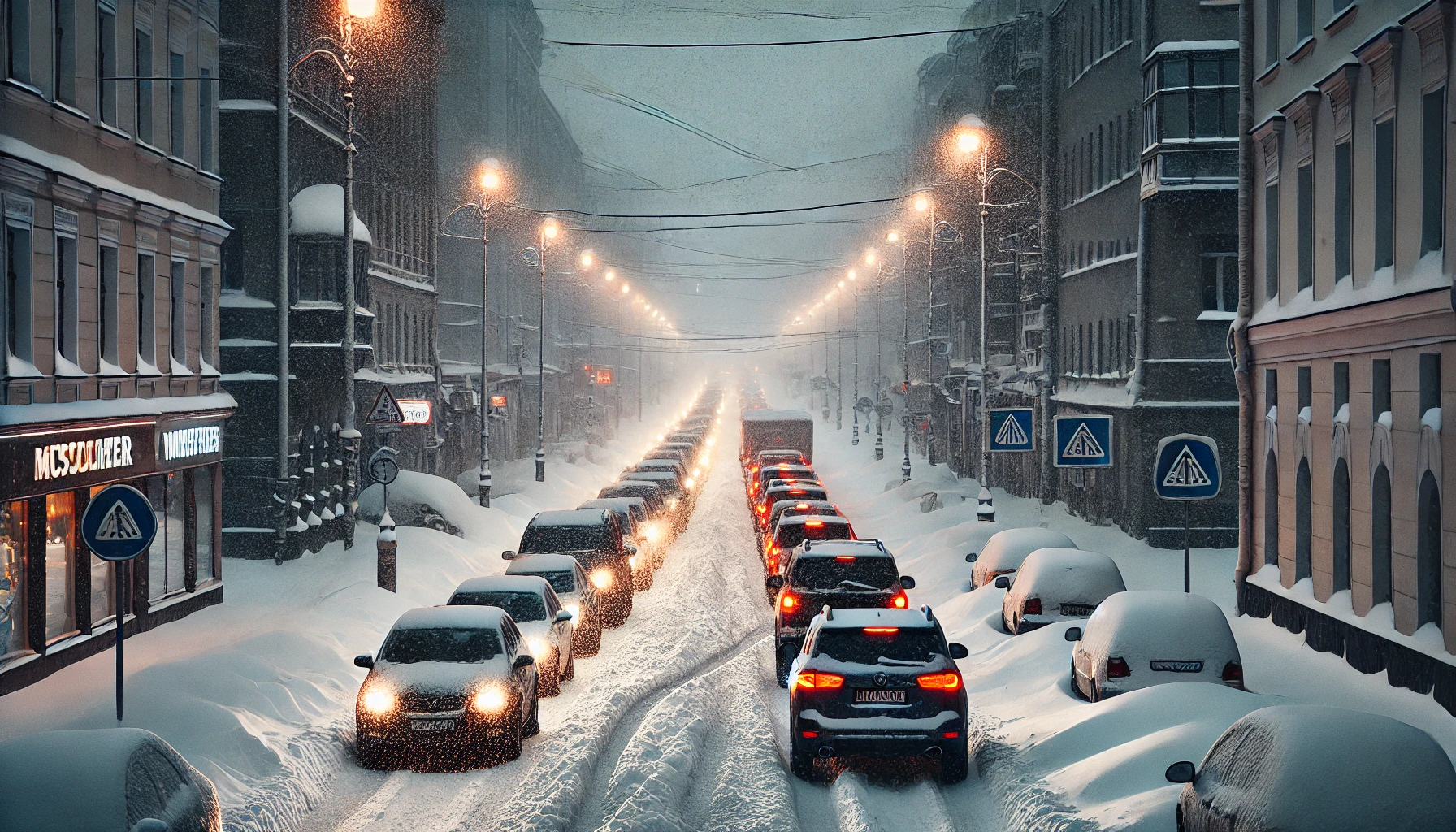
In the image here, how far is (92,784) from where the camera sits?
7.20m

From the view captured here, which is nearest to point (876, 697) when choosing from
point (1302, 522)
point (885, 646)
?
point (885, 646)

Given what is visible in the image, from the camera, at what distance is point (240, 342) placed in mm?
29547

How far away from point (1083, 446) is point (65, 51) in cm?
1504

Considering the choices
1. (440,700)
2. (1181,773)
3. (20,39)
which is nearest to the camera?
(1181,773)

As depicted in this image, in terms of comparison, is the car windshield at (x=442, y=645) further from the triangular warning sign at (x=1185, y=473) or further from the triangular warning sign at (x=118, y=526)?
the triangular warning sign at (x=1185, y=473)

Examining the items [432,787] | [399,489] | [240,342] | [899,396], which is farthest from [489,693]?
[899,396]

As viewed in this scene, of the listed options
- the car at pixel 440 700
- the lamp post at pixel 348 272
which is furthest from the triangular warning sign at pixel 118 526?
the lamp post at pixel 348 272

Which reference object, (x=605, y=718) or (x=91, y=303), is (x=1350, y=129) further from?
(x=91, y=303)

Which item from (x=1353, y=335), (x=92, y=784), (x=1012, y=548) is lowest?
(x=1012, y=548)

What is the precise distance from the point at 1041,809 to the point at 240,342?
22.8 meters

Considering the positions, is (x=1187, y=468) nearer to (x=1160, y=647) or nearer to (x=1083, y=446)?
(x=1160, y=647)

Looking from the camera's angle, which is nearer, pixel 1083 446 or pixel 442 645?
pixel 442 645

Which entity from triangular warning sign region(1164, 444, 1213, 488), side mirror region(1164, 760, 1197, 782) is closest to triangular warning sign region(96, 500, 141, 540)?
side mirror region(1164, 760, 1197, 782)

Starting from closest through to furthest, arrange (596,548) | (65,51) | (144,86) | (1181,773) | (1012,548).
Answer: (1181,773) < (65,51) < (144,86) < (1012,548) < (596,548)
